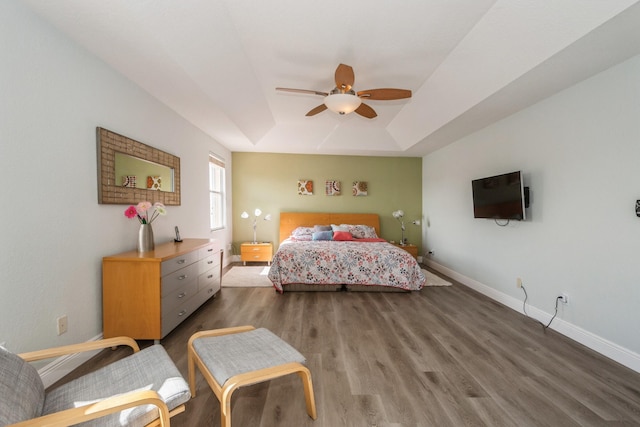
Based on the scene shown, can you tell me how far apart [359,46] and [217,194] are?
3.75 m

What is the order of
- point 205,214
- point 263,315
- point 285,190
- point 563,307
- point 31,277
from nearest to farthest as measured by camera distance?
point 31,277 < point 563,307 < point 263,315 < point 205,214 < point 285,190

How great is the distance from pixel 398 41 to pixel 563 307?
119 inches

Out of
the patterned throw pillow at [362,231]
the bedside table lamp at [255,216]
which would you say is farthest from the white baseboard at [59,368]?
the patterned throw pillow at [362,231]

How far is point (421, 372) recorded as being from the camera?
2.02 m

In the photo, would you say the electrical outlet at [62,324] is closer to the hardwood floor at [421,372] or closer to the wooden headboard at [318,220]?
the hardwood floor at [421,372]

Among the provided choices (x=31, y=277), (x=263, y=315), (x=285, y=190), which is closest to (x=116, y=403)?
(x=31, y=277)

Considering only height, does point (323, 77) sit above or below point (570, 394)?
above

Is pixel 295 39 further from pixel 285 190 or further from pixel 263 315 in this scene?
pixel 285 190

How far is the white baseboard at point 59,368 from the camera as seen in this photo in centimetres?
180

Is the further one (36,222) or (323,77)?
(323,77)

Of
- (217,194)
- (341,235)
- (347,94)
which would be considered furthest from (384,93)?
(217,194)

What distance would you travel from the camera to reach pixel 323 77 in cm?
313

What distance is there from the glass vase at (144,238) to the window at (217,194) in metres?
2.25

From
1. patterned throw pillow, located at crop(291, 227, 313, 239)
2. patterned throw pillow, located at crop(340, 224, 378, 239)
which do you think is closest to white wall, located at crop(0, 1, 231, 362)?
patterned throw pillow, located at crop(291, 227, 313, 239)
